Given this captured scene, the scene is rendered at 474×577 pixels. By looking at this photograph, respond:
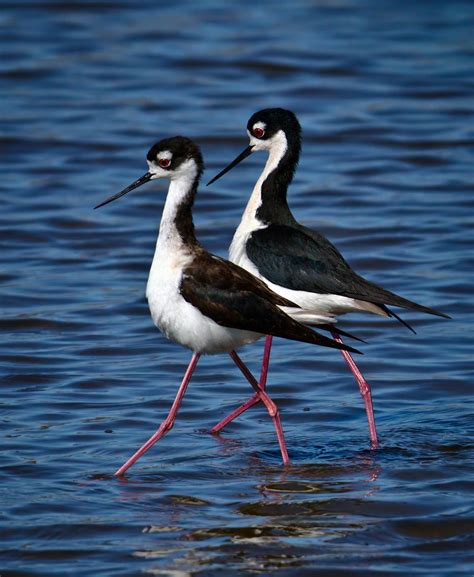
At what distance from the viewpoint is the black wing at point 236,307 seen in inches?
237

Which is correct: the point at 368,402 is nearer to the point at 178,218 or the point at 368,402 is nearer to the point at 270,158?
the point at 178,218

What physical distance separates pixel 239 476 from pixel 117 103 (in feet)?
29.4

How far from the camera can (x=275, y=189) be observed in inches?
297

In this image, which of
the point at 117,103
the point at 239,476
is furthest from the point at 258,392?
the point at 117,103

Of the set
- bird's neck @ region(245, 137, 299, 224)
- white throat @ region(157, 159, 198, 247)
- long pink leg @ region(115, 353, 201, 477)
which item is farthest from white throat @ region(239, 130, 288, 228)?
long pink leg @ region(115, 353, 201, 477)

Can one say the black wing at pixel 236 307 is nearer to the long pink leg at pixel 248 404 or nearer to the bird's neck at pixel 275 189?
the long pink leg at pixel 248 404

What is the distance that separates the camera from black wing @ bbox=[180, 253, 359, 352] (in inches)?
237

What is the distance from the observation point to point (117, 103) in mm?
14586

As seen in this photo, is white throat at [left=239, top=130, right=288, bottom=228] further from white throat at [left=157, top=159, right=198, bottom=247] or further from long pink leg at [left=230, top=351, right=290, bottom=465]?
long pink leg at [left=230, top=351, right=290, bottom=465]

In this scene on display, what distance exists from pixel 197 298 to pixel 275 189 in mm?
1657

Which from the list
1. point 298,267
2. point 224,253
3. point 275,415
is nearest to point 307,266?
point 298,267

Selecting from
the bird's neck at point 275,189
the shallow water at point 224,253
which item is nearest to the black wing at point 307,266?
the bird's neck at point 275,189

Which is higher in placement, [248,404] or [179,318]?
[179,318]

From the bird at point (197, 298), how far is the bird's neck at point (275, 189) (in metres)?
1.04
